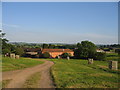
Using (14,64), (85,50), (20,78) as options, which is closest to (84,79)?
(20,78)

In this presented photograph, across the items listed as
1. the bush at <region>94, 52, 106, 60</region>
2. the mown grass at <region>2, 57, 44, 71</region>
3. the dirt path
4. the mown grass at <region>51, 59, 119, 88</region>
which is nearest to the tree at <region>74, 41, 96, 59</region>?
the bush at <region>94, 52, 106, 60</region>

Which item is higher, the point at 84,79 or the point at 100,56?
the point at 84,79

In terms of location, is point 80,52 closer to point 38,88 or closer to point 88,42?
point 88,42

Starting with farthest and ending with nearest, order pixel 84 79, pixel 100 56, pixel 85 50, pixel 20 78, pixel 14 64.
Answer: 1. pixel 85 50
2. pixel 100 56
3. pixel 14 64
4. pixel 84 79
5. pixel 20 78

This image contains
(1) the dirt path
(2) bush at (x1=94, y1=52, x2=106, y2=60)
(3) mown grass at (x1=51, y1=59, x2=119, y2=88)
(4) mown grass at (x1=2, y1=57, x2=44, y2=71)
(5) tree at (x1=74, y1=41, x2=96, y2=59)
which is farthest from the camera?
(5) tree at (x1=74, y1=41, x2=96, y2=59)

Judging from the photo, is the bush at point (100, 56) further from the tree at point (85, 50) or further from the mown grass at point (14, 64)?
the mown grass at point (14, 64)

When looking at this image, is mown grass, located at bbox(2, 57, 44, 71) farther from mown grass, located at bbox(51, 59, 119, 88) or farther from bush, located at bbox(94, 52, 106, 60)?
bush, located at bbox(94, 52, 106, 60)

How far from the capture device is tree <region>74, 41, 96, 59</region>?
2002 inches

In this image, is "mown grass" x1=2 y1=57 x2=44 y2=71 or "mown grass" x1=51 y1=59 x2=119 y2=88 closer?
"mown grass" x1=51 y1=59 x2=119 y2=88

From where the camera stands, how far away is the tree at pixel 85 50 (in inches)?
2002

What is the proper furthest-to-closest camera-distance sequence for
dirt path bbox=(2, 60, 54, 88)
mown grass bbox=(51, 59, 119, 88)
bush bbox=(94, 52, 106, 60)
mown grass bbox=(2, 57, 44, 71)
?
bush bbox=(94, 52, 106, 60) < mown grass bbox=(2, 57, 44, 71) < mown grass bbox=(51, 59, 119, 88) < dirt path bbox=(2, 60, 54, 88)

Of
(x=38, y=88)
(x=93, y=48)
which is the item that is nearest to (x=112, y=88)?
(x=38, y=88)

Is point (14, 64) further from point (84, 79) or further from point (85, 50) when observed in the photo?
point (85, 50)

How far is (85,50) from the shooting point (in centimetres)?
5194
